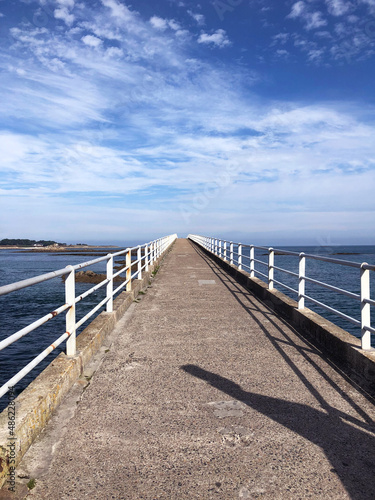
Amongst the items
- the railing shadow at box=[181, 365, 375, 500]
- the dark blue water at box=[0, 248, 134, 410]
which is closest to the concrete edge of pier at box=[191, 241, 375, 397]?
the railing shadow at box=[181, 365, 375, 500]

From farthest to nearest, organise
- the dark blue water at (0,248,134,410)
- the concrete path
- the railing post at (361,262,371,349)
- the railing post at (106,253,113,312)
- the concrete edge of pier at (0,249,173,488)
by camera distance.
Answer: the dark blue water at (0,248,134,410) < the railing post at (106,253,113,312) < the railing post at (361,262,371,349) < the concrete edge of pier at (0,249,173,488) < the concrete path

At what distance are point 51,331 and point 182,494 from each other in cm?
1301

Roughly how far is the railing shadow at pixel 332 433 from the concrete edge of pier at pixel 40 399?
154 centimetres

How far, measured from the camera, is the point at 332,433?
3354 millimetres

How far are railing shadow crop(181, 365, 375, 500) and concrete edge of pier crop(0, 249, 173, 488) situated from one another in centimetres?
154

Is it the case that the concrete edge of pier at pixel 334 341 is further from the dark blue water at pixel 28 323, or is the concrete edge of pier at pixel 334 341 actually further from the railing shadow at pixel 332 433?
the dark blue water at pixel 28 323

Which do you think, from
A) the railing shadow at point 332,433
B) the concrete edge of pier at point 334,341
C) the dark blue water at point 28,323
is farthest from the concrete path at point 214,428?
the dark blue water at point 28,323

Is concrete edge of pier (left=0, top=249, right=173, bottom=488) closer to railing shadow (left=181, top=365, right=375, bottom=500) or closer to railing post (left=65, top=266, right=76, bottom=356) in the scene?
railing post (left=65, top=266, right=76, bottom=356)

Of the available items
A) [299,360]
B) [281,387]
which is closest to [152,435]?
[281,387]

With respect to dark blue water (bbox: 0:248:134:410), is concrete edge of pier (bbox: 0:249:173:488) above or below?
above

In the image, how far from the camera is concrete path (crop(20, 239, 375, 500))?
2.67 m

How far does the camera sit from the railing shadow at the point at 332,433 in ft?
9.00

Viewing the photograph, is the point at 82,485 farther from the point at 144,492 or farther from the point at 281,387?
the point at 281,387

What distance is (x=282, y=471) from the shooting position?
2814 millimetres
